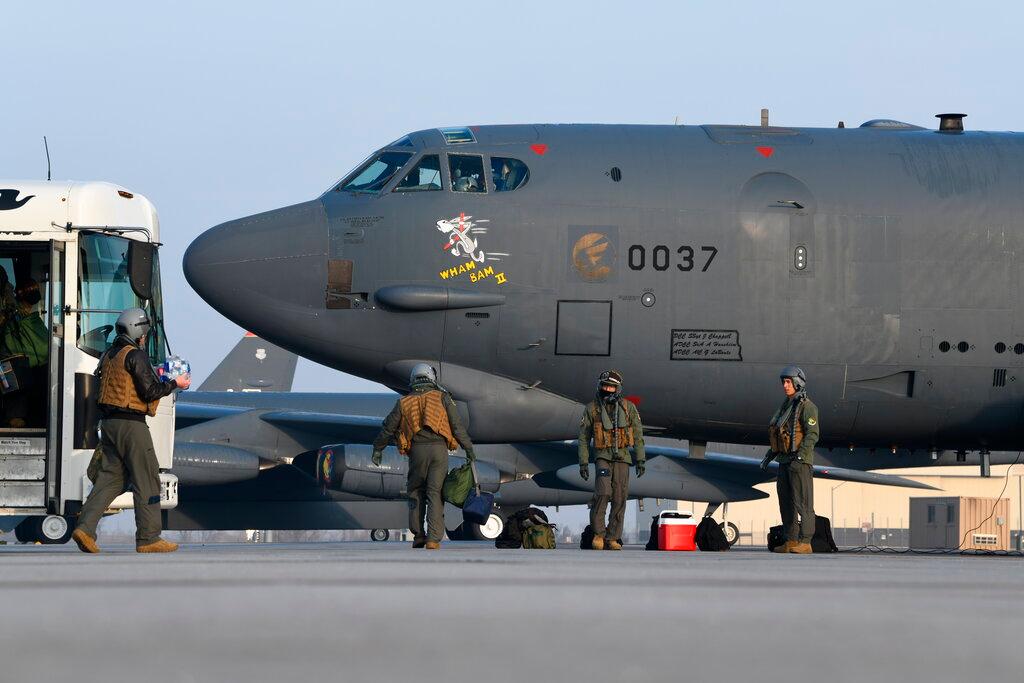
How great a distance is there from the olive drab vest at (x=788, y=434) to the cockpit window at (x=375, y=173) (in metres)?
4.87

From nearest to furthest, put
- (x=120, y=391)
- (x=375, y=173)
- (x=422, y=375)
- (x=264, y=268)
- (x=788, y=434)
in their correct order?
(x=120, y=391) → (x=422, y=375) → (x=788, y=434) → (x=264, y=268) → (x=375, y=173)

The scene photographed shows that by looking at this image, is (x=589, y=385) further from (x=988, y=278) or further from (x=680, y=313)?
(x=988, y=278)

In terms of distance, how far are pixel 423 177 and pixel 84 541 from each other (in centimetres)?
552

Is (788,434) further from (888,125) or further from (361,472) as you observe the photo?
(361,472)

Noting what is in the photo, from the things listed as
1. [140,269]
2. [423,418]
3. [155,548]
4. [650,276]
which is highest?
[650,276]

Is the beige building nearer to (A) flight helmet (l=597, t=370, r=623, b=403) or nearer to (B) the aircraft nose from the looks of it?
(A) flight helmet (l=597, t=370, r=623, b=403)

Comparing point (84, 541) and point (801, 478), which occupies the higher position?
point (801, 478)

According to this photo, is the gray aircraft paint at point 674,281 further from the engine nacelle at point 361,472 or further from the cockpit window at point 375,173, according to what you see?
the engine nacelle at point 361,472

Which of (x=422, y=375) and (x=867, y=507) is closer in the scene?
(x=422, y=375)

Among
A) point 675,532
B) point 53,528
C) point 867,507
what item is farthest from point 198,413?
point 867,507

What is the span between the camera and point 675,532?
16.7 metres

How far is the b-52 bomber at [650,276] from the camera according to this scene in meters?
15.4

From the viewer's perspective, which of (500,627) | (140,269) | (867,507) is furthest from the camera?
(867,507)

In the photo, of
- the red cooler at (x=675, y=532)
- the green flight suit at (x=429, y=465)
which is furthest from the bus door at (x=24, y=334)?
the red cooler at (x=675, y=532)
